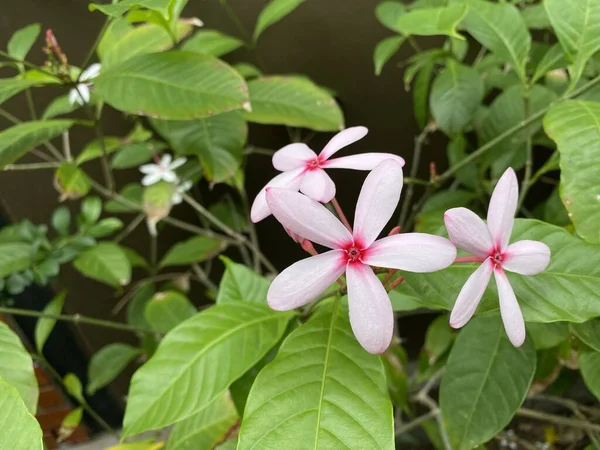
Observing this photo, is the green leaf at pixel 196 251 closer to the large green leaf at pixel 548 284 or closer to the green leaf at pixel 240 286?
the green leaf at pixel 240 286

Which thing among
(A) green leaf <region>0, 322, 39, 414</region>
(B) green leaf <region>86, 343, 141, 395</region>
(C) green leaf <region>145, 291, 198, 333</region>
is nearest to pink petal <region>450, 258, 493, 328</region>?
(A) green leaf <region>0, 322, 39, 414</region>

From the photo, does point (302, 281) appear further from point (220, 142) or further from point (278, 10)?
point (278, 10)

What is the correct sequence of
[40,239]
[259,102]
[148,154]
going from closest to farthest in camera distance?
[259,102]
[40,239]
[148,154]

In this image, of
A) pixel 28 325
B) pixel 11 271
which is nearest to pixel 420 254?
pixel 11 271

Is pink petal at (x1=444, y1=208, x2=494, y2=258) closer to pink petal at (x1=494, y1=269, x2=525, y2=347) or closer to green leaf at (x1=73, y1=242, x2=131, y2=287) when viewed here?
pink petal at (x1=494, y1=269, x2=525, y2=347)

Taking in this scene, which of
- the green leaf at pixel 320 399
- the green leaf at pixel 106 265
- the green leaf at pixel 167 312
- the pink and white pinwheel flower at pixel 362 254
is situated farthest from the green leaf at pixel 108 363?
the pink and white pinwheel flower at pixel 362 254

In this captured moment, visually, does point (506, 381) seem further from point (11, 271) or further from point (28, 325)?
point (28, 325)

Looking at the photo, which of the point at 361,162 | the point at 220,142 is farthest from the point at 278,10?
the point at 361,162
